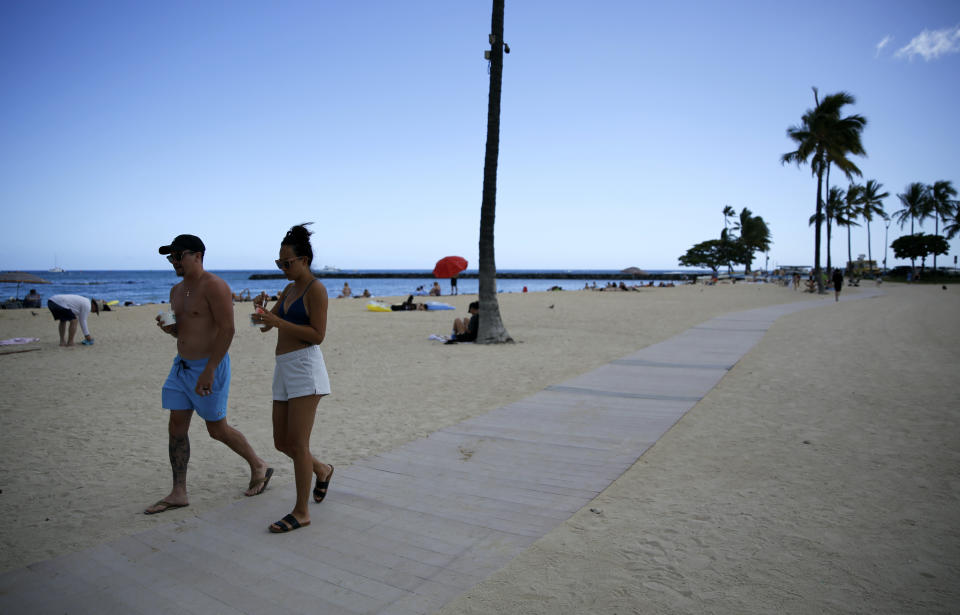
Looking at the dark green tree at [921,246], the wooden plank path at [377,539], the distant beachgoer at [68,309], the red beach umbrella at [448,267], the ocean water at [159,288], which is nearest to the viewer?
the wooden plank path at [377,539]

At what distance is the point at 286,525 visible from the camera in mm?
3244

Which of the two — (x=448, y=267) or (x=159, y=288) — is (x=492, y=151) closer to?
(x=448, y=267)

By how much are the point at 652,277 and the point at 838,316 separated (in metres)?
106

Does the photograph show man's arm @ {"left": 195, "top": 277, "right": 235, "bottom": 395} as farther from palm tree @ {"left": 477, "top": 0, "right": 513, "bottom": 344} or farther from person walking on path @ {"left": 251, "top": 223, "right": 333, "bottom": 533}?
palm tree @ {"left": 477, "top": 0, "right": 513, "bottom": 344}

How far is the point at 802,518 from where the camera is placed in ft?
11.2

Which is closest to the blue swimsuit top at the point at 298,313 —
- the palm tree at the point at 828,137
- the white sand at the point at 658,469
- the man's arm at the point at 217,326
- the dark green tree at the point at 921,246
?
the man's arm at the point at 217,326

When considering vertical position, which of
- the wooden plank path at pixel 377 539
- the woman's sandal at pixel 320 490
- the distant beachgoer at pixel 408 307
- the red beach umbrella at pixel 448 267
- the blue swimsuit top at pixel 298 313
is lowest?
the wooden plank path at pixel 377 539

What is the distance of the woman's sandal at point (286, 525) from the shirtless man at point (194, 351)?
0.78 m

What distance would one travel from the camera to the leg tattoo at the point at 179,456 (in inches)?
145

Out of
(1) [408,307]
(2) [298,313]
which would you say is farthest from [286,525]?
(1) [408,307]

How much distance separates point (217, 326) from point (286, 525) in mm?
1329

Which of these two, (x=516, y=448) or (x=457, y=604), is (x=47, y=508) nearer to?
(x=457, y=604)

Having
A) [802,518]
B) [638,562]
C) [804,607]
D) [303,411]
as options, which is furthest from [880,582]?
[303,411]

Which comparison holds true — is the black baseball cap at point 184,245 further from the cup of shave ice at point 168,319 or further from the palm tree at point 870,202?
the palm tree at point 870,202
